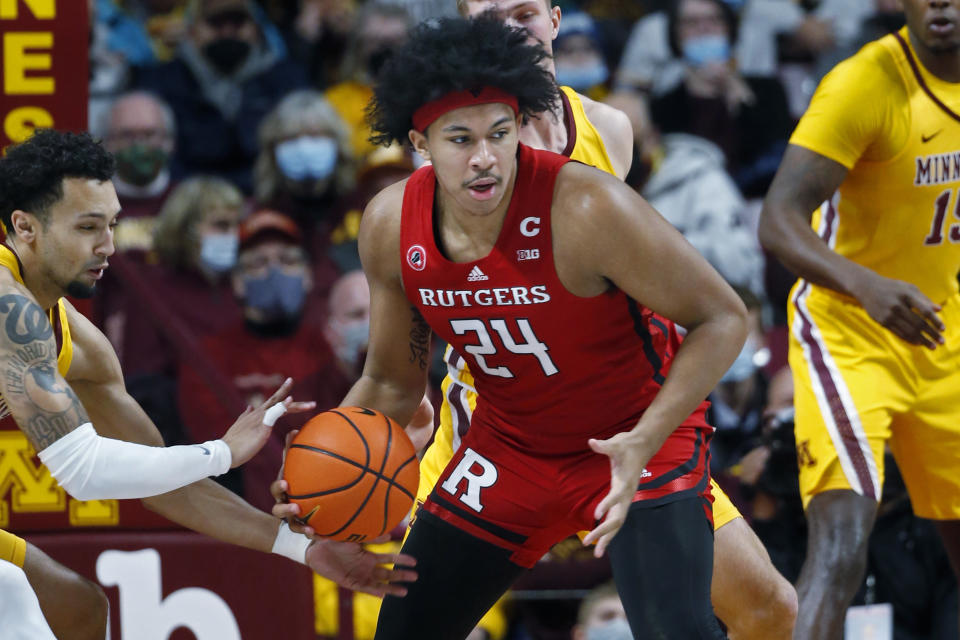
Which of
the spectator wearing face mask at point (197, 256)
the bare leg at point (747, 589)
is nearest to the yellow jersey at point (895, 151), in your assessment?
the bare leg at point (747, 589)

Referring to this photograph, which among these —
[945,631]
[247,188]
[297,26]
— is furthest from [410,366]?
[297,26]

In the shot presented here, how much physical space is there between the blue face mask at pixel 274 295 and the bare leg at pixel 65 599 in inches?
97.7

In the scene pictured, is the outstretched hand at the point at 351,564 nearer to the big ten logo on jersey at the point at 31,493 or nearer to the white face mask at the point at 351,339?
the big ten logo on jersey at the point at 31,493

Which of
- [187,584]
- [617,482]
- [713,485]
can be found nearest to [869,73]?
[713,485]

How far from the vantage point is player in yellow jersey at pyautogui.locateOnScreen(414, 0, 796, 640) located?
4.26m

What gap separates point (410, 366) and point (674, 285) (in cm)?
89

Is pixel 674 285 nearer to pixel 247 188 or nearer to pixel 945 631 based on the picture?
pixel 945 631

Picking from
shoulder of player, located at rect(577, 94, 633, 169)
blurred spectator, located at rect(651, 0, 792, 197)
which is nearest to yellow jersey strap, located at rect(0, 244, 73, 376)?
shoulder of player, located at rect(577, 94, 633, 169)

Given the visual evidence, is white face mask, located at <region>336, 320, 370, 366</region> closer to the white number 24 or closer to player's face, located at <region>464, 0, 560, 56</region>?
player's face, located at <region>464, 0, 560, 56</region>

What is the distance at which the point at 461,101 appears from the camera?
3637 mm

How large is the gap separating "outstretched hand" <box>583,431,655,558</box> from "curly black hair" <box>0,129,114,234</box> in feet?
5.37

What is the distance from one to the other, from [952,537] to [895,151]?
4.39ft

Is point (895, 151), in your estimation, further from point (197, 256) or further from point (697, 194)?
point (197, 256)

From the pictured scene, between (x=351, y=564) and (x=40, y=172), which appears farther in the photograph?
(x=351, y=564)
